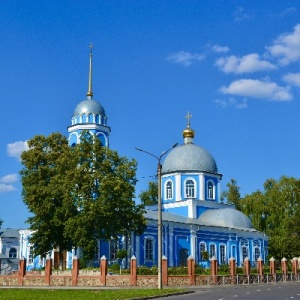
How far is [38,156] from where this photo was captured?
44.4 metres

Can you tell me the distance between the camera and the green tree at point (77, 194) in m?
40.3

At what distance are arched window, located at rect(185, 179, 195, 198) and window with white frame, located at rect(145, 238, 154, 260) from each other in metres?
11.2

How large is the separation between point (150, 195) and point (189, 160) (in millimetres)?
13326

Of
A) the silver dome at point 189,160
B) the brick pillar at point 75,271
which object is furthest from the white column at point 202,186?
the brick pillar at point 75,271

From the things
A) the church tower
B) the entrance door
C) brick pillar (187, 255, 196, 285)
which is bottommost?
brick pillar (187, 255, 196, 285)

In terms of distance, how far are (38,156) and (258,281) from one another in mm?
20140

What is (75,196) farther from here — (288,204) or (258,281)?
(288,204)

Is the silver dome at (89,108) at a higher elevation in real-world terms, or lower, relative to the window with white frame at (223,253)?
higher

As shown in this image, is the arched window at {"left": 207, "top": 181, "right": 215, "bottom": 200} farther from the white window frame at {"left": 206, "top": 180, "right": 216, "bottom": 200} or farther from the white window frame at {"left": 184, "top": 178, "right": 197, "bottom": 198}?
the white window frame at {"left": 184, "top": 178, "right": 197, "bottom": 198}

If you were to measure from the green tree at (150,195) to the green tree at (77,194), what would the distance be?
97.4 ft

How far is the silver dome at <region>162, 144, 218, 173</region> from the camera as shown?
6266 centimetres

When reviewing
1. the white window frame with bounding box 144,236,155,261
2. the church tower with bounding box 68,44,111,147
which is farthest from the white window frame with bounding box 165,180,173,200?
the white window frame with bounding box 144,236,155,261

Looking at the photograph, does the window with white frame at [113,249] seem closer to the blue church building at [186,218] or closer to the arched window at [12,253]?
the blue church building at [186,218]

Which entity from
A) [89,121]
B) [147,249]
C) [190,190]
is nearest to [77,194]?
[147,249]
